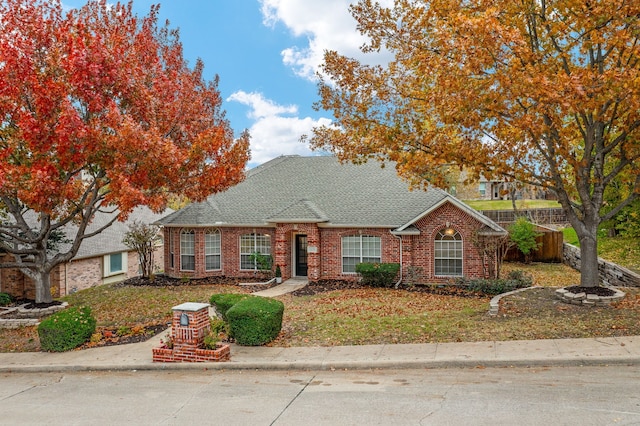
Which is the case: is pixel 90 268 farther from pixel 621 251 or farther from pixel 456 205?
pixel 621 251

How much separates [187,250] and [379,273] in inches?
396

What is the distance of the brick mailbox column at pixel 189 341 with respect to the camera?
430 inches

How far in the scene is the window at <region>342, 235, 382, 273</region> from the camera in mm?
22312

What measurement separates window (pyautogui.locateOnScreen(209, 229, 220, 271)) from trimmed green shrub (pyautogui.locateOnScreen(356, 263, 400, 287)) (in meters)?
7.45

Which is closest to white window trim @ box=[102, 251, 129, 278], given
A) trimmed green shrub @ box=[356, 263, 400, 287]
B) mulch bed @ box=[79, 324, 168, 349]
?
mulch bed @ box=[79, 324, 168, 349]

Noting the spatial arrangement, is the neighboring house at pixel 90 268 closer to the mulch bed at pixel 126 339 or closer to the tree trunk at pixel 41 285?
the tree trunk at pixel 41 285

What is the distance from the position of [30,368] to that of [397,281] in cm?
1428

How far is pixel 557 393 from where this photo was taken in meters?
8.00

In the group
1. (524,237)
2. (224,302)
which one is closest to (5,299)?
(224,302)

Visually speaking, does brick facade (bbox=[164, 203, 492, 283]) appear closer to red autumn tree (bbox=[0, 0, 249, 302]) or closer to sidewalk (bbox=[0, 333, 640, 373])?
red autumn tree (bbox=[0, 0, 249, 302])

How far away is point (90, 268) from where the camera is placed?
2506 cm

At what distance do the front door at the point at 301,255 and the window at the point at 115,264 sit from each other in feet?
34.9

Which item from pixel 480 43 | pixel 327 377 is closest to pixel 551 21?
pixel 480 43

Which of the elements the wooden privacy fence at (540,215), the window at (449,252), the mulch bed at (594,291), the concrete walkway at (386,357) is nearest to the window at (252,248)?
the window at (449,252)
